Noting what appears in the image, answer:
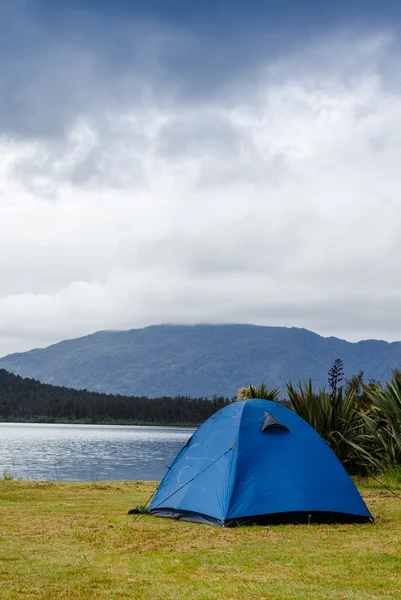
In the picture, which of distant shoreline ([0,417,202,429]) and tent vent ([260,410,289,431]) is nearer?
tent vent ([260,410,289,431])

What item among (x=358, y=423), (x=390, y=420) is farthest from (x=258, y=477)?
(x=358, y=423)

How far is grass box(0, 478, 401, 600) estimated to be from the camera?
7.62 m

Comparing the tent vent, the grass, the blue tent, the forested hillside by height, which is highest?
the forested hillside

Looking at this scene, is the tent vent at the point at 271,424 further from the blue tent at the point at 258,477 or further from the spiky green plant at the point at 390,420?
the spiky green plant at the point at 390,420

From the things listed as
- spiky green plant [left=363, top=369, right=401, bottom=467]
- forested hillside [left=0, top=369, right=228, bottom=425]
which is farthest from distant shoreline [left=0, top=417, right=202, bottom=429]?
spiky green plant [left=363, top=369, right=401, bottom=467]

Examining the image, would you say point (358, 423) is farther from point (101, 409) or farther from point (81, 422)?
point (101, 409)

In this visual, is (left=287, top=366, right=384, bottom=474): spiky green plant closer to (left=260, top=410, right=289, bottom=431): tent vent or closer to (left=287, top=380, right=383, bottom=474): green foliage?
(left=287, top=380, right=383, bottom=474): green foliage

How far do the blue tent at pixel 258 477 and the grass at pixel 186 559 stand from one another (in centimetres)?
39

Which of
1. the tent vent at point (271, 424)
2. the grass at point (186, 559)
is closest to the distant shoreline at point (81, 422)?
the tent vent at point (271, 424)

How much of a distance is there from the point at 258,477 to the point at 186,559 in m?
3.44

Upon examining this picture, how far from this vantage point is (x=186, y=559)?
9352 mm

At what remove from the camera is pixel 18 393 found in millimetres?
185875

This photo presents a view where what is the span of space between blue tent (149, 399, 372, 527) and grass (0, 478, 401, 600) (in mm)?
389

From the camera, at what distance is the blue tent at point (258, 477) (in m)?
12.4
